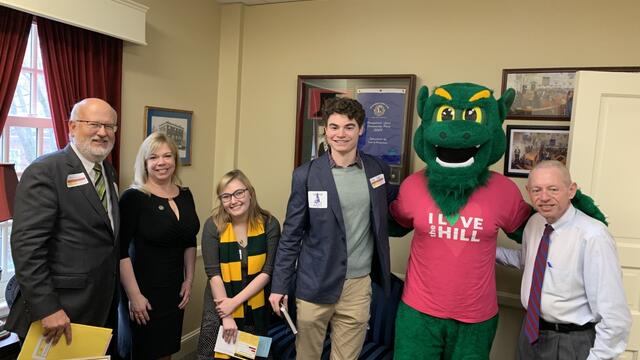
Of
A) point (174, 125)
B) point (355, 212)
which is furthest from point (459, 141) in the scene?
point (174, 125)

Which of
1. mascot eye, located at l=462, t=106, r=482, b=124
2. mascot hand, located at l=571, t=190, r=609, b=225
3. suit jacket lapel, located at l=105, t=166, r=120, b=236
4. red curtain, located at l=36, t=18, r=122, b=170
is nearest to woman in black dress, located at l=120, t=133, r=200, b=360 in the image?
suit jacket lapel, located at l=105, t=166, r=120, b=236

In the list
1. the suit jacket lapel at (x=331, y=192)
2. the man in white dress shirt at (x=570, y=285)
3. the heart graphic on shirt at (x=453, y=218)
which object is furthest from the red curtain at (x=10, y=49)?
the man in white dress shirt at (x=570, y=285)

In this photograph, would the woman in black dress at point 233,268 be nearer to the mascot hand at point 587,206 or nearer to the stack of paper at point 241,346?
the stack of paper at point 241,346

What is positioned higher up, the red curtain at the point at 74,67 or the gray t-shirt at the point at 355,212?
the red curtain at the point at 74,67

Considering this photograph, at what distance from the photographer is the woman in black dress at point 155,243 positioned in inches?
82.7

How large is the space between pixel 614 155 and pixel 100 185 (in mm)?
2359

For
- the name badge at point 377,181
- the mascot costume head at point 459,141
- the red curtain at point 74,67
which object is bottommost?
the name badge at point 377,181

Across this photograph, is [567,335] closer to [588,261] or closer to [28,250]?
[588,261]

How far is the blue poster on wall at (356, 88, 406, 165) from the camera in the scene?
2.89 meters

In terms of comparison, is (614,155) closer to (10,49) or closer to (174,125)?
(174,125)

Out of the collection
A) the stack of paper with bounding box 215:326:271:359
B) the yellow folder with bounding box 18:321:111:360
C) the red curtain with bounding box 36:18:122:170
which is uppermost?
the red curtain with bounding box 36:18:122:170

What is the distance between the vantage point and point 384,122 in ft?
9.59

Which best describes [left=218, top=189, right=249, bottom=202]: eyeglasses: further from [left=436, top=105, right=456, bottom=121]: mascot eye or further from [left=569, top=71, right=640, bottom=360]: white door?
[left=569, top=71, right=640, bottom=360]: white door

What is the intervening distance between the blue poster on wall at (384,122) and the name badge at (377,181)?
0.95 meters
